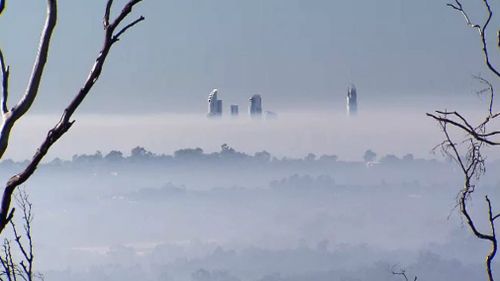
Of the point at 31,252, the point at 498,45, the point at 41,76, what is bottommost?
the point at 31,252

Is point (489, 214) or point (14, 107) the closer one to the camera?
point (14, 107)

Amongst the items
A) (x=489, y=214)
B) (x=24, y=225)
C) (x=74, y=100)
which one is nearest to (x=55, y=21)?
(x=74, y=100)

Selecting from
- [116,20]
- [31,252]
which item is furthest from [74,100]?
[31,252]

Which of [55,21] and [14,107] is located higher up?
[55,21]

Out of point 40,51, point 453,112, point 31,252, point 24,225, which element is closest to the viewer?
point 40,51

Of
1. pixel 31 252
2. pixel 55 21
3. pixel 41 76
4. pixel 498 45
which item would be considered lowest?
pixel 31 252

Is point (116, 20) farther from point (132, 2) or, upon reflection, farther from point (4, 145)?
point (4, 145)

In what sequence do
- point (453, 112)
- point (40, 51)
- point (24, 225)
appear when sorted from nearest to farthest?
point (40, 51)
point (453, 112)
point (24, 225)

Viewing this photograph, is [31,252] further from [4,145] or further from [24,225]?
[4,145]

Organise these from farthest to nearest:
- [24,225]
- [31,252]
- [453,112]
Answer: [24,225] → [31,252] → [453,112]

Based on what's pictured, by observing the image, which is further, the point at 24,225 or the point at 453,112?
the point at 24,225
